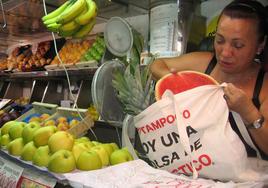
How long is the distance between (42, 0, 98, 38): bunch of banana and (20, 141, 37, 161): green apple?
680 millimetres

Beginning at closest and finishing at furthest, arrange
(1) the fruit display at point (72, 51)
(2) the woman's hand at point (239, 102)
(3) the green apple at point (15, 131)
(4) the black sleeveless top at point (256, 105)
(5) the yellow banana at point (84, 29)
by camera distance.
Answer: (2) the woman's hand at point (239, 102) → (4) the black sleeveless top at point (256, 105) → (3) the green apple at point (15, 131) → (5) the yellow banana at point (84, 29) → (1) the fruit display at point (72, 51)

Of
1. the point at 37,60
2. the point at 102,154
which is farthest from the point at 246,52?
the point at 37,60

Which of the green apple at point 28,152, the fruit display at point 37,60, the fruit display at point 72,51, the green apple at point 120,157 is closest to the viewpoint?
the green apple at point 120,157

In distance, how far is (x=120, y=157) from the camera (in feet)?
3.94

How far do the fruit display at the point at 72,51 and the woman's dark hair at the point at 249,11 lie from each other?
2.18 metres

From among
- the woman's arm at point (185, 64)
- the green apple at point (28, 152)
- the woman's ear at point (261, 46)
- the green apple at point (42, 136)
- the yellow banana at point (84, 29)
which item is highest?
the yellow banana at point (84, 29)

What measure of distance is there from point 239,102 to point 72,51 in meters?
2.72

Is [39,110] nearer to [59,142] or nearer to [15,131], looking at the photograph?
[15,131]

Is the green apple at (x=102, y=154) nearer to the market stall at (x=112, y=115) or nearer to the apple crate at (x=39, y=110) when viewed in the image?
the market stall at (x=112, y=115)

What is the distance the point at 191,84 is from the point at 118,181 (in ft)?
1.40

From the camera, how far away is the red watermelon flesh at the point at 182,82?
1.07 meters

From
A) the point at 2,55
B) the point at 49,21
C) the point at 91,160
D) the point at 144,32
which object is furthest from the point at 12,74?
the point at 91,160

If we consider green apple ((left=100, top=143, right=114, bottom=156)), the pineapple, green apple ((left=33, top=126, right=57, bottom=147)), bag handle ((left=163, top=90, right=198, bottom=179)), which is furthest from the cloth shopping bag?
green apple ((left=33, top=126, right=57, bottom=147))

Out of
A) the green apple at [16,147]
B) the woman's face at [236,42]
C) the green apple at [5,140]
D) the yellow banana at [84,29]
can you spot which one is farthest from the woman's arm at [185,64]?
the green apple at [5,140]
